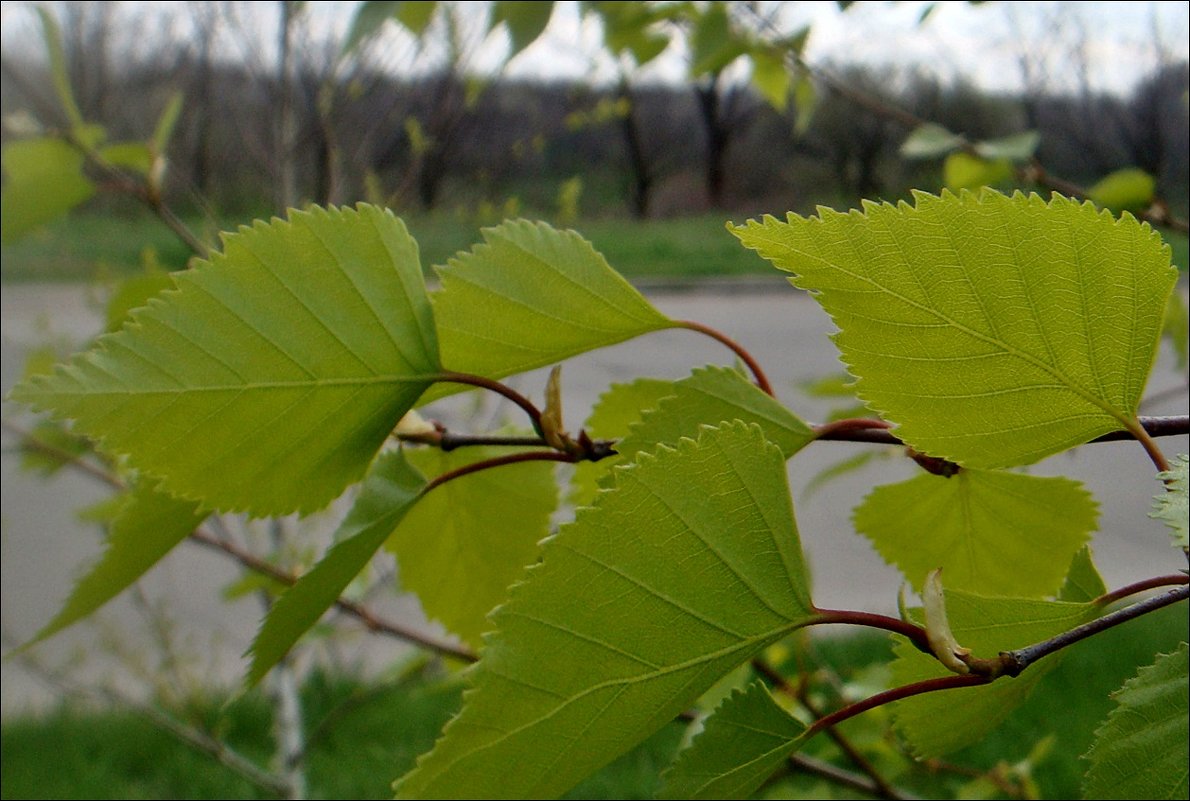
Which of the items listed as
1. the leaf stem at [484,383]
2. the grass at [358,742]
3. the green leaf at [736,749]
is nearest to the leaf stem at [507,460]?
the leaf stem at [484,383]

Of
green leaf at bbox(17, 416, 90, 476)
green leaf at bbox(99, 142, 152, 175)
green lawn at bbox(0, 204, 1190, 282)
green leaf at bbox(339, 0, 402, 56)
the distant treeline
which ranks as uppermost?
green leaf at bbox(339, 0, 402, 56)

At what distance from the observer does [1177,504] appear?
0.22 m

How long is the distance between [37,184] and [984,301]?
0.66 m

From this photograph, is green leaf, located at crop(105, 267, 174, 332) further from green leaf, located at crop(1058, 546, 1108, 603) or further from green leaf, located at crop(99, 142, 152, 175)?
green leaf, located at crop(1058, 546, 1108, 603)

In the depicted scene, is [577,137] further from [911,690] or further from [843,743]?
[911,690]

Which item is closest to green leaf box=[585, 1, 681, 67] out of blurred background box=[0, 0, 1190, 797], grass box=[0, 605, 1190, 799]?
blurred background box=[0, 0, 1190, 797]

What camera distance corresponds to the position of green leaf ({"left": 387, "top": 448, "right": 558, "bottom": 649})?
422mm


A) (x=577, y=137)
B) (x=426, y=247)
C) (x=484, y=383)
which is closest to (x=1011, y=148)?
(x=484, y=383)

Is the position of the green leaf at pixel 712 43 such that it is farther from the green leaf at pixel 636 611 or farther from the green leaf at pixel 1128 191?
the green leaf at pixel 636 611

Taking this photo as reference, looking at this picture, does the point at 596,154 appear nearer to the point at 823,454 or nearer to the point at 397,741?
the point at 823,454

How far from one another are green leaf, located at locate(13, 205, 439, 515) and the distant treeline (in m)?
0.67

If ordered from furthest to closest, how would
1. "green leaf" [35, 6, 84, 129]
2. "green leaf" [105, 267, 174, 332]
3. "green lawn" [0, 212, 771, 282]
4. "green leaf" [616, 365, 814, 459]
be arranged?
"green lawn" [0, 212, 771, 282]
"green leaf" [35, 6, 84, 129]
"green leaf" [105, 267, 174, 332]
"green leaf" [616, 365, 814, 459]

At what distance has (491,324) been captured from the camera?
35cm

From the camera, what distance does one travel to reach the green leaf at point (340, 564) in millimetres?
311
